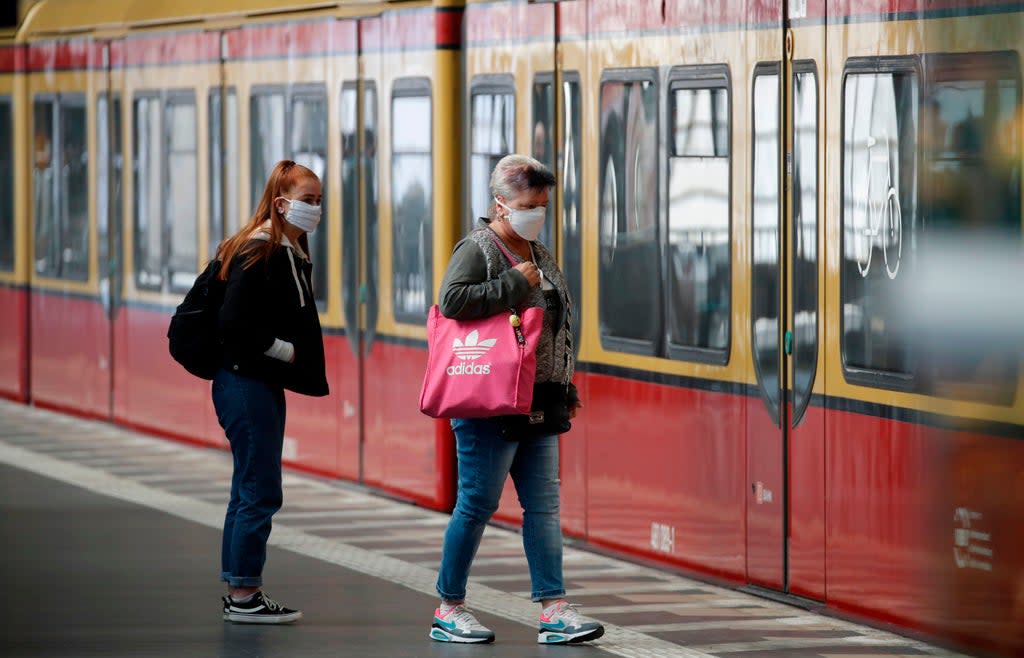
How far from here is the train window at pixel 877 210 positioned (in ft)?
28.1

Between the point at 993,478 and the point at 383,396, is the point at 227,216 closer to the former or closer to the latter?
the point at 383,396

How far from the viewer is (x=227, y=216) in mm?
15531

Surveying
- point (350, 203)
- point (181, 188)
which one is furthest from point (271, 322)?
point (181, 188)

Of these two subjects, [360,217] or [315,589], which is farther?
[360,217]

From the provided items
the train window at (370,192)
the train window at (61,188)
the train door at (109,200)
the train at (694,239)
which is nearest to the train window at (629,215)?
the train at (694,239)

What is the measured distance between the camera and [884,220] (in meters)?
8.71

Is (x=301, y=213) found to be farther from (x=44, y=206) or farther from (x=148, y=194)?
(x=44, y=206)

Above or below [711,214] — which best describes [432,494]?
below

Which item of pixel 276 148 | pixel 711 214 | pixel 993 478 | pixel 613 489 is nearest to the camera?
pixel 993 478

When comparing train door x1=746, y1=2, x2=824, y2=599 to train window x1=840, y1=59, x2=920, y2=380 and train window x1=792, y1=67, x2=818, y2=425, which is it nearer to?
train window x1=792, y1=67, x2=818, y2=425

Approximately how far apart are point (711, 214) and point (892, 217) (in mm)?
1462

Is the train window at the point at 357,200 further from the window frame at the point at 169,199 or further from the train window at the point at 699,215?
the train window at the point at 699,215

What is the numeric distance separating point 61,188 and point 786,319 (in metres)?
10.4

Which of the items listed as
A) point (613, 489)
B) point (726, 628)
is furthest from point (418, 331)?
point (726, 628)
